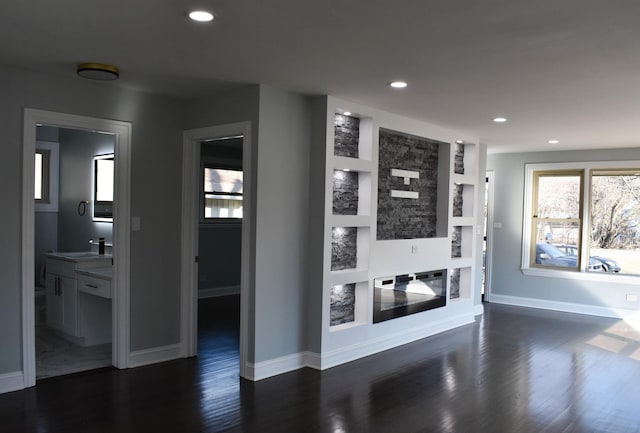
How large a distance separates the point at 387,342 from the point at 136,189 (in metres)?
2.90

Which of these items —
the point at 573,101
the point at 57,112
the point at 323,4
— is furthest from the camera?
the point at 573,101

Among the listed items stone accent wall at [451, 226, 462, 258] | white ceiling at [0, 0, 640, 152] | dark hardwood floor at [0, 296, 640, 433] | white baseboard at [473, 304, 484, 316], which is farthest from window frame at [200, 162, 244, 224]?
white baseboard at [473, 304, 484, 316]

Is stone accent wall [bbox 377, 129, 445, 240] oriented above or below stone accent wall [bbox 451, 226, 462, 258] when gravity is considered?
above

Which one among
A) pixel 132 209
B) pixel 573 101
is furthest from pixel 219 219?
Answer: pixel 573 101

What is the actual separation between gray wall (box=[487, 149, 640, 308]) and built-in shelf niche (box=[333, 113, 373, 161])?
4.14 m

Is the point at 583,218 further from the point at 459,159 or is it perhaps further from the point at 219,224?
the point at 219,224

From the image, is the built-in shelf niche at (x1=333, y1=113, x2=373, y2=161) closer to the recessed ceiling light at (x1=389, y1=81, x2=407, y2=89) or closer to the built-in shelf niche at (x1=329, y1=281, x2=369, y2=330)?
the recessed ceiling light at (x1=389, y1=81, x2=407, y2=89)

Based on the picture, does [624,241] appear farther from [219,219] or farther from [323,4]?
[323,4]

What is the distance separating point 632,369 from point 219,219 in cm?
586

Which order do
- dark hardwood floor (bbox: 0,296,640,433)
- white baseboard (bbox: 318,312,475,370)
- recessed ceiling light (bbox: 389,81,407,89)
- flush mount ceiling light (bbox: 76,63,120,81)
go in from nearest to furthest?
dark hardwood floor (bbox: 0,296,640,433), flush mount ceiling light (bbox: 76,63,120,81), recessed ceiling light (bbox: 389,81,407,89), white baseboard (bbox: 318,312,475,370)

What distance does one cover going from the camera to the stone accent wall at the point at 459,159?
673 centimetres

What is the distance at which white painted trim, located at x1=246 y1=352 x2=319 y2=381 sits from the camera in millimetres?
4238

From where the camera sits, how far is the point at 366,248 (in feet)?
16.5

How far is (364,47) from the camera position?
3156 millimetres
